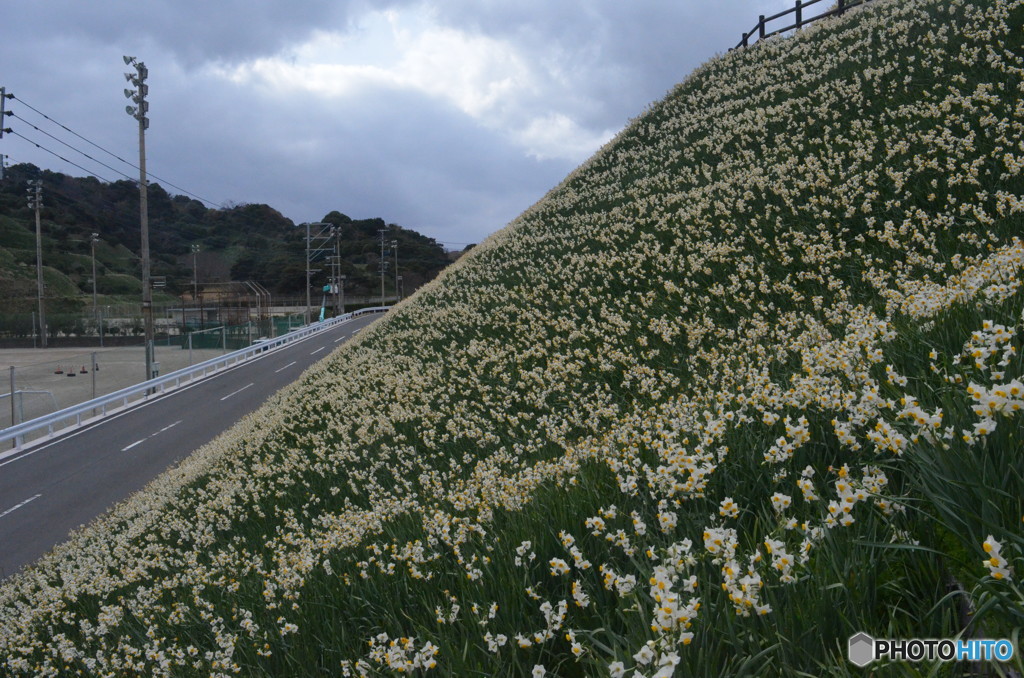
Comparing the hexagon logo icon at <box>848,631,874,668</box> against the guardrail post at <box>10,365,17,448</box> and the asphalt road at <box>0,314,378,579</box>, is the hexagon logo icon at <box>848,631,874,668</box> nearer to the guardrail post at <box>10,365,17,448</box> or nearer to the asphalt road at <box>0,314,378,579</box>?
the asphalt road at <box>0,314,378,579</box>

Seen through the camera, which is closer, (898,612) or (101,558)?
(898,612)

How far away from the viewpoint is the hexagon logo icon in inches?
98.9

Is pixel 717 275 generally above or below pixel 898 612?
above

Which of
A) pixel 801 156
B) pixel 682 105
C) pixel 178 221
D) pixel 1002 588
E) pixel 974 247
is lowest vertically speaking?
pixel 1002 588

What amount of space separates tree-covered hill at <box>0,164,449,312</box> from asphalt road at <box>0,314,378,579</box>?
63.8 meters

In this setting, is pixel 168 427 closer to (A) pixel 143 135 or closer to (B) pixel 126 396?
(B) pixel 126 396

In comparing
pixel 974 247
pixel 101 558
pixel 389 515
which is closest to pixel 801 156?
pixel 974 247

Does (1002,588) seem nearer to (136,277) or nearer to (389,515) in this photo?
(389,515)

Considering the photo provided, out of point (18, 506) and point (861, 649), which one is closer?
point (861, 649)

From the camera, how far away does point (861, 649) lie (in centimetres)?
256

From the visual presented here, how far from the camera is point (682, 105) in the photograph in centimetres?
2839

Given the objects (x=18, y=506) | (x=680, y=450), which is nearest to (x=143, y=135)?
(x=18, y=506)

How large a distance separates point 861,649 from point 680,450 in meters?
1.64

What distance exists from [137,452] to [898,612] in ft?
84.1
